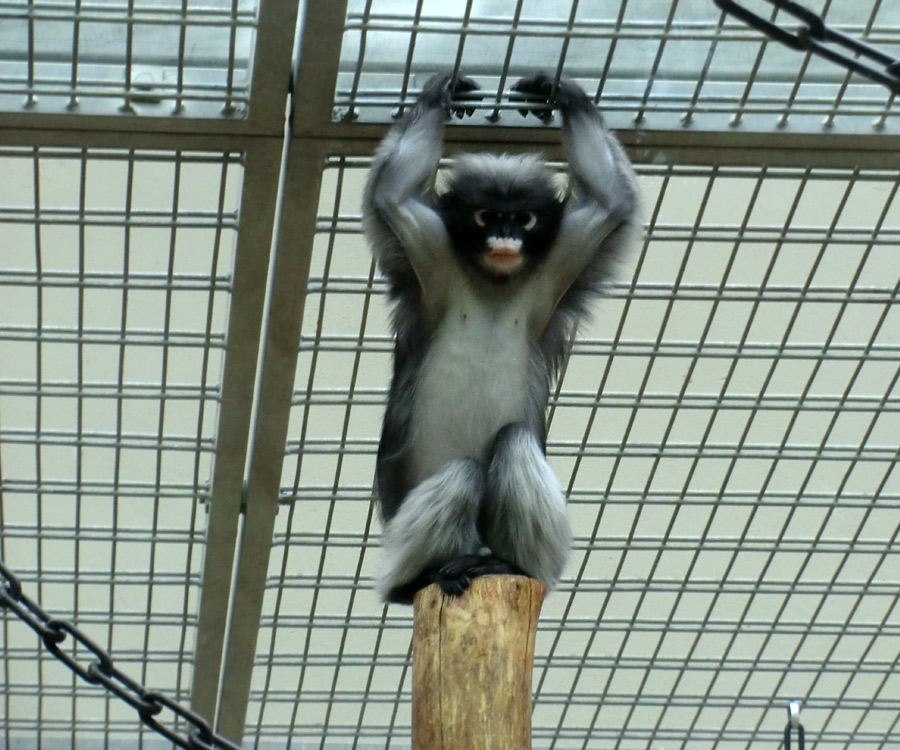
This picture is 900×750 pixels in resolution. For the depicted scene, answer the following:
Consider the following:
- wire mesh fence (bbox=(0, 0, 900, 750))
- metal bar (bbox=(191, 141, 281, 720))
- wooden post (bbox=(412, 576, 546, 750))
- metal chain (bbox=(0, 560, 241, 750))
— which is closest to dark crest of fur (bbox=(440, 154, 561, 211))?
wire mesh fence (bbox=(0, 0, 900, 750))

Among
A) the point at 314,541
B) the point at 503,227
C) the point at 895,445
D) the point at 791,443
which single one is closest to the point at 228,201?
the point at 503,227

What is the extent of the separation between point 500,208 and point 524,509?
37.2 inches

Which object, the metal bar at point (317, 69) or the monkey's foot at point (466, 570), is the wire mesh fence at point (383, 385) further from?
the monkey's foot at point (466, 570)

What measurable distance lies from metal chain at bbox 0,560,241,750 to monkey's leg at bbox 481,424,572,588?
1.23 metres

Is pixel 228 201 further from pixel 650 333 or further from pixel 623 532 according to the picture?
pixel 623 532

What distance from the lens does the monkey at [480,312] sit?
4027mm

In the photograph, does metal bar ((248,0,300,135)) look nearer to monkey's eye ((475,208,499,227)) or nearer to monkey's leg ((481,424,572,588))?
monkey's eye ((475,208,499,227))

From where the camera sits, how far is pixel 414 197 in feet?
13.6

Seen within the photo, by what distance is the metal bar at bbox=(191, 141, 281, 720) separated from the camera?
13.3ft

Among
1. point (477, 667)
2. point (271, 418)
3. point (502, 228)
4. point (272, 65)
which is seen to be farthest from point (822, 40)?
point (271, 418)

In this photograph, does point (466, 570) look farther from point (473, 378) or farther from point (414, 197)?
point (414, 197)

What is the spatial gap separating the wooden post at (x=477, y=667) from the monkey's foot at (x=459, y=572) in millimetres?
43

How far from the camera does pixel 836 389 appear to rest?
476 centimetres

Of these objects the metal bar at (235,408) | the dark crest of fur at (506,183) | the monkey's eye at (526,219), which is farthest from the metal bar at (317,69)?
the monkey's eye at (526,219)
